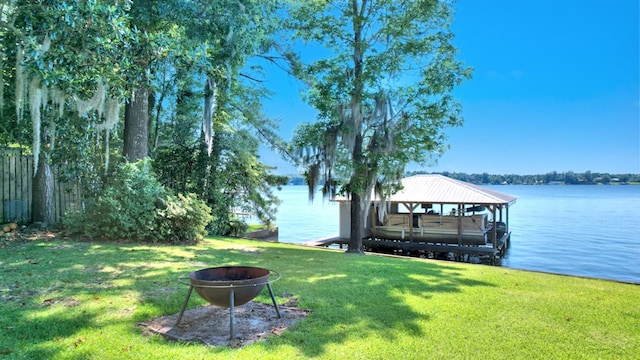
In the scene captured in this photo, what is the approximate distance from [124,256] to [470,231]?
46.3 feet

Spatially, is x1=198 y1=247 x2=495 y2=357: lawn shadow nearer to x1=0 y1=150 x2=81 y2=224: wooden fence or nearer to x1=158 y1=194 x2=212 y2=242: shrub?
x1=158 y1=194 x2=212 y2=242: shrub

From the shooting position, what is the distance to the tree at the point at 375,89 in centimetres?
1079

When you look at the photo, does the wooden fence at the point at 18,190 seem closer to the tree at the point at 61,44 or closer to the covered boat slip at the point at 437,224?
the tree at the point at 61,44

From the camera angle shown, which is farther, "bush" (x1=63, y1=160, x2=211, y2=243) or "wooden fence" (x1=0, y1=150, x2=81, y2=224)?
"wooden fence" (x1=0, y1=150, x2=81, y2=224)

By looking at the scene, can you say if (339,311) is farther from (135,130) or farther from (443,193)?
(443,193)

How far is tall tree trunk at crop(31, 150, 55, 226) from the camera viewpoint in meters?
9.16

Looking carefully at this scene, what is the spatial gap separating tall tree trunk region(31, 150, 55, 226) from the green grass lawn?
2435 millimetres

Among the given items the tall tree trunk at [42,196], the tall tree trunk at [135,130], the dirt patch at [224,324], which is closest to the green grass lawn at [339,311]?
the dirt patch at [224,324]

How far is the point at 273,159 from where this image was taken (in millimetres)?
16156

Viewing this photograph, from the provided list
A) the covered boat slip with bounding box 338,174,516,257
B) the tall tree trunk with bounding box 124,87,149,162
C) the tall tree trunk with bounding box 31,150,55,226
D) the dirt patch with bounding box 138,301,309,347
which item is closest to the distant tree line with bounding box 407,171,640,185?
the covered boat slip with bounding box 338,174,516,257

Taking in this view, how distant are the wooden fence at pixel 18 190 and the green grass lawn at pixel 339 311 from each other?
2.63 metres

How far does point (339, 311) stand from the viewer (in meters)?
4.25

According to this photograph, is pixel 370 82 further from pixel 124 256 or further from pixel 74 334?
pixel 74 334

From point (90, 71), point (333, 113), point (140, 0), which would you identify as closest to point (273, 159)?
point (333, 113)
